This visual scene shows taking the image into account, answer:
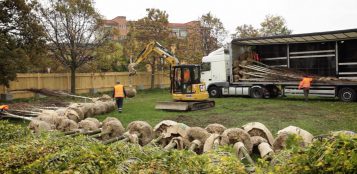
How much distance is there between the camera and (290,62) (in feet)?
75.4

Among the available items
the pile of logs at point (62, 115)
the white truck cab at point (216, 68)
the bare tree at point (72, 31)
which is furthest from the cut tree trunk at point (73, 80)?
the white truck cab at point (216, 68)

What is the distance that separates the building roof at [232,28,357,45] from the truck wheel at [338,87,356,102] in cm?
285

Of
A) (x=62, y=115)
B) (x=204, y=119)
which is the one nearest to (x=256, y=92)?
(x=204, y=119)

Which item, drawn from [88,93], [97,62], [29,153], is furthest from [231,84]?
[29,153]

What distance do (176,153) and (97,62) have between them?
2528 centimetres

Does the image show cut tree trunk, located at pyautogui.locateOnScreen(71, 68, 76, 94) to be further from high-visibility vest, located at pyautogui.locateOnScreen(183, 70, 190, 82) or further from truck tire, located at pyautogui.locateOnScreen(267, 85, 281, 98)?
truck tire, located at pyautogui.locateOnScreen(267, 85, 281, 98)

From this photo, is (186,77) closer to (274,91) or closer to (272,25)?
(274,91)

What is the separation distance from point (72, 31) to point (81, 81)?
186 inches

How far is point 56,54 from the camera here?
2772 cm

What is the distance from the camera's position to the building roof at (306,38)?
19122 mm

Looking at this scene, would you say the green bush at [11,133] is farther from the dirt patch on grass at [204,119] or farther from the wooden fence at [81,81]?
the wooden fence at [81,81]

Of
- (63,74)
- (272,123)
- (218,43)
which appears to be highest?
(218,43)

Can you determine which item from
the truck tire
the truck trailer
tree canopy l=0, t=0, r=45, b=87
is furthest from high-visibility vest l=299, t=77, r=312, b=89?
tree canopy l=0, t=0, r=45, b=87

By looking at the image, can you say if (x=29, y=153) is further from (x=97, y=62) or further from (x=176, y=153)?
(x=97, y=62)
